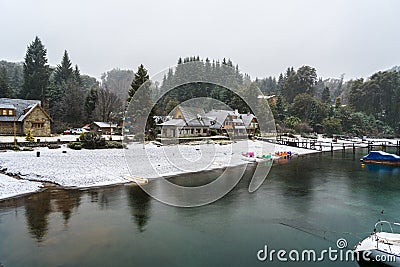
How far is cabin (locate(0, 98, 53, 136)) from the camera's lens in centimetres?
3347

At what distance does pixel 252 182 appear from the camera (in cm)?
2000

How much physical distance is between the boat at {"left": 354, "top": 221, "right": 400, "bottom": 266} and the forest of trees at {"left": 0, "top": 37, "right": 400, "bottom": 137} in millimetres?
23499

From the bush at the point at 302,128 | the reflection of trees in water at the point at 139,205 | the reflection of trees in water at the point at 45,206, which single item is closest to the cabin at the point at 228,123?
the bush at the point at 302,128

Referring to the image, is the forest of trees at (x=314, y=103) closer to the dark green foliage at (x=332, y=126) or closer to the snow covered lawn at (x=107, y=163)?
the dark green foliage at (x=332, y=126)

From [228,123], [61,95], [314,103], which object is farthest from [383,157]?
[61,95]

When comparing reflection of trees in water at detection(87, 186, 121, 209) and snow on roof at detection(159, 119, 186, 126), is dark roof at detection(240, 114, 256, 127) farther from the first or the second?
reflection of trees in water at detection(87, 186, 121, 209)

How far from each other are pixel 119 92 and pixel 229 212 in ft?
160

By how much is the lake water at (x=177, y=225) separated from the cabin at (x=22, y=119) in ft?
72.4

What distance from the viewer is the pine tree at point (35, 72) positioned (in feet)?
165

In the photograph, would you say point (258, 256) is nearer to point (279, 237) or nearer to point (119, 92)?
point (279, 237)

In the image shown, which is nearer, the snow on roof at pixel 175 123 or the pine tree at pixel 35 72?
the snow on roof at pixel 175 123

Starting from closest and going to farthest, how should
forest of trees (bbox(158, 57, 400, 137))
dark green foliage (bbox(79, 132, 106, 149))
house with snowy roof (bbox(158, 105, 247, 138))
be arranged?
1. dark green foliage (bbox(79, 132, 106, 149))
2. house with snowy roof (bbox(158, 105, 247, 138))
3. forest of trees (bbox(158, 57, 400, 137))

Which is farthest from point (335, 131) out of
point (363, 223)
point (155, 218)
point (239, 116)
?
point (155, 218)

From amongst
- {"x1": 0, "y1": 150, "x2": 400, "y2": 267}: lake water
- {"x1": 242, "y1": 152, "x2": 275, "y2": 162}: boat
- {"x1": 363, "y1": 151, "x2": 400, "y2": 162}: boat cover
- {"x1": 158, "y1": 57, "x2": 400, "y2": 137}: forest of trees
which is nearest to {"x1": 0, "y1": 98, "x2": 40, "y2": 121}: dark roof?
{"x1": 158, "y1": 57, "x2": 400, "y2": 137}: forest of trees
